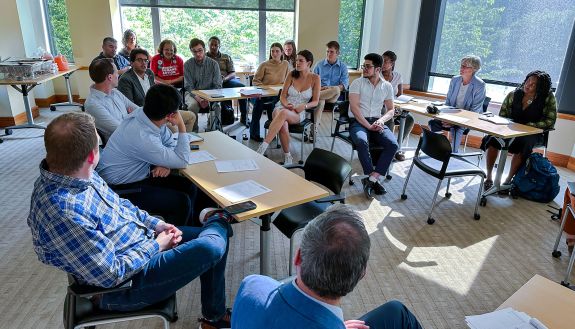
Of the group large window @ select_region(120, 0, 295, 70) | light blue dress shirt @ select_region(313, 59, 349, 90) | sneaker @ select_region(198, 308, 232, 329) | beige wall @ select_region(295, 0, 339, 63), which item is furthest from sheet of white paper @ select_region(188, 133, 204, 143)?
beige wall @ select_region(295, 0, 339, 63)

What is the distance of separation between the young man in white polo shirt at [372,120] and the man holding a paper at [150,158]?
2.09 metres

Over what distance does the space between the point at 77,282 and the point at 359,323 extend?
3.60 feet

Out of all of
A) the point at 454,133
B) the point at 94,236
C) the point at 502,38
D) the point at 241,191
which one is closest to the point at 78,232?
the point at 94,236

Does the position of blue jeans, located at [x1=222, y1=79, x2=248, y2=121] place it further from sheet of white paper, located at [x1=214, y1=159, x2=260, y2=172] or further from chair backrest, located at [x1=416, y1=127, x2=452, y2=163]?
sheet of white paper, located at [x1=214, y1=159, x2=260, y2=172]

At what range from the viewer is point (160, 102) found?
2309mm

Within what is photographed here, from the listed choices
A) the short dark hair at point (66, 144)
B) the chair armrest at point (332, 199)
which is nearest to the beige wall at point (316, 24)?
the chair armrest at point (332, 199)

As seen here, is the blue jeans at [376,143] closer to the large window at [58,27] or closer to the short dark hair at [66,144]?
the short dark hair at [66,144]

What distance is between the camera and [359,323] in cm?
135

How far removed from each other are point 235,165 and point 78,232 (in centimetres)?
123

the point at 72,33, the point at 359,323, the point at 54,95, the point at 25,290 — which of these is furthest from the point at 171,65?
the point at 359,323

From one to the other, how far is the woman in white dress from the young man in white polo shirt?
610 millimetres

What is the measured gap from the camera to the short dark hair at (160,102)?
231 cm

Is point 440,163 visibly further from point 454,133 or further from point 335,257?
point 335,257

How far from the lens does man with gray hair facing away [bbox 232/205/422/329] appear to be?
40.1 inches
